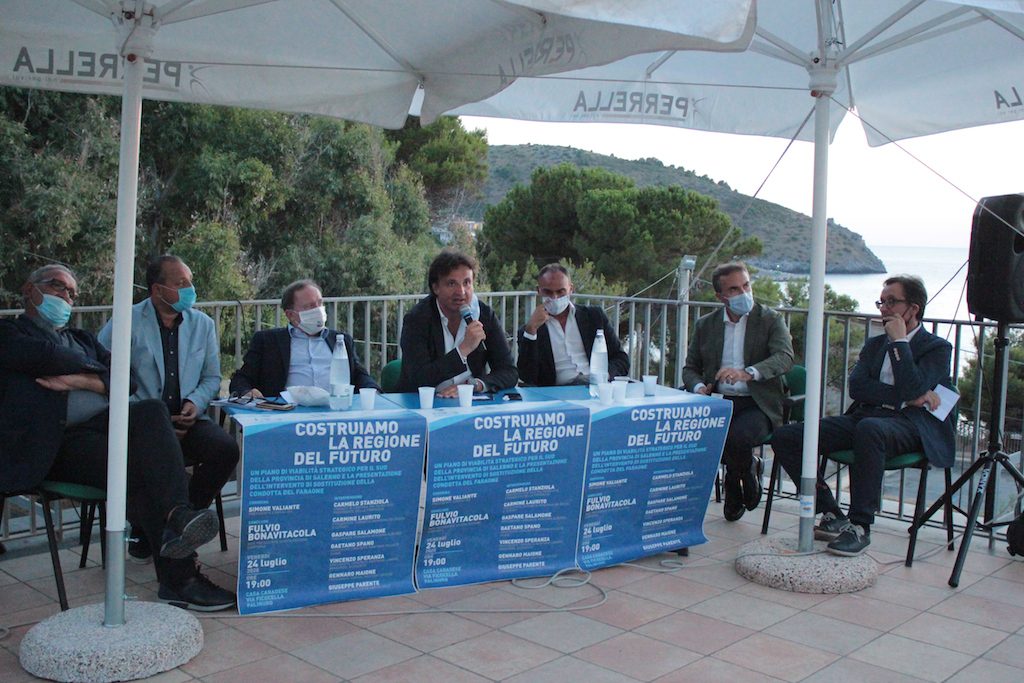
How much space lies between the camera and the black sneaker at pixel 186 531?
11.5 ft

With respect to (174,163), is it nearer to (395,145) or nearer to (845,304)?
(395,145)

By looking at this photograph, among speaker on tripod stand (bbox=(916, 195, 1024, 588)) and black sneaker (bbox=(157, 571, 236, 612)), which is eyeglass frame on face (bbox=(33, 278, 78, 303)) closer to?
black sneaker (bbox=(157, 571, 236, 612))

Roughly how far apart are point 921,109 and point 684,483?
2311 mm

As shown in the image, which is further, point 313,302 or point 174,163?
point 174,163

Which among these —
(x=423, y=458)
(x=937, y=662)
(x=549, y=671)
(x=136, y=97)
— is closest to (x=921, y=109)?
(x=937, y=662)

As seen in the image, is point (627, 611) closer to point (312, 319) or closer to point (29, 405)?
point (312, 319)

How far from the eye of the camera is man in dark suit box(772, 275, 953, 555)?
452 cm

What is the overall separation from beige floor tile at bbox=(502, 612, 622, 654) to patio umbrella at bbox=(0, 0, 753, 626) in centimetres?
146

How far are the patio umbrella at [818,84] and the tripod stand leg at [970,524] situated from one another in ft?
2.17

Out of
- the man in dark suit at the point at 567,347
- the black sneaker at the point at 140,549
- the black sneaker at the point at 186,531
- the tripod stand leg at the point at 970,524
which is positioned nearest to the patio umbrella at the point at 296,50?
the black sneaker at the point at 186,531

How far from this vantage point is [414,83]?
4.71 metres

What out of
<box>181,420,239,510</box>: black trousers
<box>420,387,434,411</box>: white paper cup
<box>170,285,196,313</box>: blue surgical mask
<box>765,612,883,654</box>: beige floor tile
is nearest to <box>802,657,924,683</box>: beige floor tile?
<box>765,612,883,654</box>: beige floor tile

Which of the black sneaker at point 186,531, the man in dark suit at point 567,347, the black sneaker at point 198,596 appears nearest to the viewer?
the black sneaker at point 186,531

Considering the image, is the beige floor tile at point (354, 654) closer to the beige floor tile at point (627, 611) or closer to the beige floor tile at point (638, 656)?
the beige floor tile at point (638, 656)
